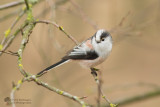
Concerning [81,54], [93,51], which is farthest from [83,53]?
[93,51]

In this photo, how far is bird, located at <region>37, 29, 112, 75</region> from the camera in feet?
11.2

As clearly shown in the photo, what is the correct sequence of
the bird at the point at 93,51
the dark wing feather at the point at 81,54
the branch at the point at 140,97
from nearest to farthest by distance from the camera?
the bird at the point at 93,51 < the dark wing feather at the point at 81,54 < the branch at the point at 140,97

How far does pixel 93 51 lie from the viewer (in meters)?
3.54

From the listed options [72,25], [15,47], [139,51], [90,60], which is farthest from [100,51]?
[139,51]

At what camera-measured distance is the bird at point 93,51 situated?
3.42 metres

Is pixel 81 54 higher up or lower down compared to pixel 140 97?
higher up

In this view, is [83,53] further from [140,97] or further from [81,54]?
[140,97]

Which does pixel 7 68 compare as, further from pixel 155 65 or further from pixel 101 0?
pixel 155 65

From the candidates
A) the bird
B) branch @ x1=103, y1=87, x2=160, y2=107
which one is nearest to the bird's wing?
the bird

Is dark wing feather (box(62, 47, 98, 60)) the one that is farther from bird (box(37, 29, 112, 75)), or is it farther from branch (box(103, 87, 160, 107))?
branch (box(103, 87, 160, 107))

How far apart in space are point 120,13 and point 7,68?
3326 millimetres

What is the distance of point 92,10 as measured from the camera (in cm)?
699

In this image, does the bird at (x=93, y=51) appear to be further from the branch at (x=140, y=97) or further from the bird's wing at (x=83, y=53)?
the branch at (x=140, y=97)

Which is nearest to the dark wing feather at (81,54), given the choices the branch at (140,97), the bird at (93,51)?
the bird at (93,51)
